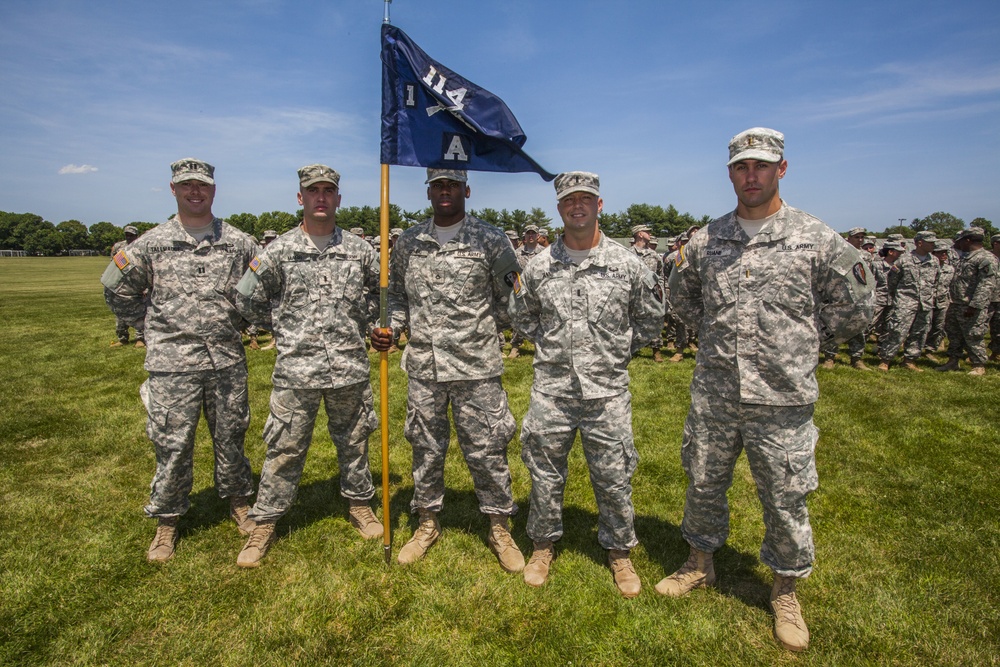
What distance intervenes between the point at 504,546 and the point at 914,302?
10.8 meters

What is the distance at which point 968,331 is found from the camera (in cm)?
1031

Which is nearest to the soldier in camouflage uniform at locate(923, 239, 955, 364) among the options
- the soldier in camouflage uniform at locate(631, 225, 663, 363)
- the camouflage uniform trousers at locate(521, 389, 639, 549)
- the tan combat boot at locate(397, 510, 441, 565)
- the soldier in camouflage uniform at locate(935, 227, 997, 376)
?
the soldier in camouflage uniform at locate(935, 227, 997, 376)

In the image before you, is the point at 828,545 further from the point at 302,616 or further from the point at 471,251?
the point at 302,616

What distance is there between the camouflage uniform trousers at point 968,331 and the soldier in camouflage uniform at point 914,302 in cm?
44

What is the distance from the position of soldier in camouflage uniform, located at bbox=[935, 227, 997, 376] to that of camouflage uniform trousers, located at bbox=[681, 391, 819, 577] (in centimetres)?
989

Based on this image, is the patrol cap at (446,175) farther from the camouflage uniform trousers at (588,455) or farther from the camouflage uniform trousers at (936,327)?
the camouflage uniform trousers at (936,327)

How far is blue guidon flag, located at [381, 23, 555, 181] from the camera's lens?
4.01 m

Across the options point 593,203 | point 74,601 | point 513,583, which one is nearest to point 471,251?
point 593,203

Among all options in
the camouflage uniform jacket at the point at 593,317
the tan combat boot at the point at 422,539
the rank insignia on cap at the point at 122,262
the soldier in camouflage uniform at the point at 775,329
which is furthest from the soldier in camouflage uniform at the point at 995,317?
the rank insignia on cap at the point at 122,262

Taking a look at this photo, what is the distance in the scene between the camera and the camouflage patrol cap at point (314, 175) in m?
4.07

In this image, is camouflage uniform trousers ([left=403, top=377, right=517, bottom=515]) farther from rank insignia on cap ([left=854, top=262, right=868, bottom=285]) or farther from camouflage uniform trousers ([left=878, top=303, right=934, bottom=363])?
camouflage uniform trousers ([left=878, top=303, right=934, bottom=363])

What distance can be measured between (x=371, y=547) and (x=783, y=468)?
3.11 meters

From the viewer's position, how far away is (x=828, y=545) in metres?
4.38

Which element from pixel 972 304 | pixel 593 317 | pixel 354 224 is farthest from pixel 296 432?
pixel 354 224
